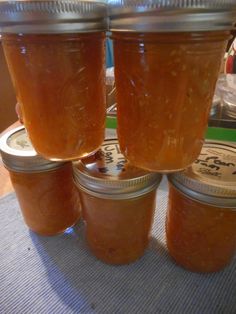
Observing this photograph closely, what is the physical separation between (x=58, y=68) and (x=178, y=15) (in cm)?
16

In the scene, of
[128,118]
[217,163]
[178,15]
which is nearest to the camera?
[178,15]

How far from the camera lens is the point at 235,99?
75cm

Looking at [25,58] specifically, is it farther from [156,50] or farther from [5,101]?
[5,101]

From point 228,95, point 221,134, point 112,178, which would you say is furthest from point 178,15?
point 228,95

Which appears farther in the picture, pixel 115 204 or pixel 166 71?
pixel 115 204

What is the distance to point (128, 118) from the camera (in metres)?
0.37

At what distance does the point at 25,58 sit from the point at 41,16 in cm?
6

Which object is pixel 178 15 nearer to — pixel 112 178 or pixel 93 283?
pixel 112 178

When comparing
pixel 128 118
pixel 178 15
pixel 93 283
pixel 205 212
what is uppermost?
pixel 178 15

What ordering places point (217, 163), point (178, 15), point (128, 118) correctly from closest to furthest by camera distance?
point (178, 15) < point (128, 118) < point (217, 163)

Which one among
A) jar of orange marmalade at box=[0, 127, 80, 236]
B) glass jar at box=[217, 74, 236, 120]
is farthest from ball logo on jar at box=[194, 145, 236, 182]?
jar of orange marmalade at box=[0, 127, 80, 236]

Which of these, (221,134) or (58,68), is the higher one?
(58,68)

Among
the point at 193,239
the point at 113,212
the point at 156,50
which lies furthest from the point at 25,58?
the point at 193,239

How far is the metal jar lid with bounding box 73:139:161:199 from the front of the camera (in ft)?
1.47
